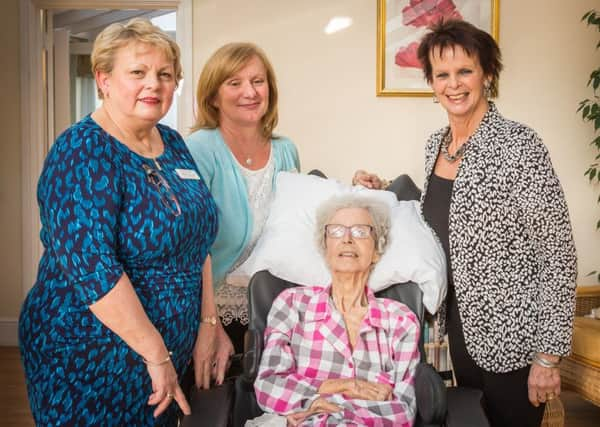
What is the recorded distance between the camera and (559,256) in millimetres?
1697

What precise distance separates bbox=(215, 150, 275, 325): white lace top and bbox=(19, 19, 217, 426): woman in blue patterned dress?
1.87 feet

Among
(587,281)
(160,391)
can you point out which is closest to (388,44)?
(587,281)

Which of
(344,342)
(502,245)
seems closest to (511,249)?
(502,245)

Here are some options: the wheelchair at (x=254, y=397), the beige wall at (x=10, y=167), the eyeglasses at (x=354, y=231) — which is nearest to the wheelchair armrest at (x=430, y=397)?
the wheelchair at (x=254, y=397)

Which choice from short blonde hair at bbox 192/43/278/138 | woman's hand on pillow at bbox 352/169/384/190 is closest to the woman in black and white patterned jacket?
woman's hand on pillow at bbox 352/169/384/190

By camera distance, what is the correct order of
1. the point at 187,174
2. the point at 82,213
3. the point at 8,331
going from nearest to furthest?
the point at 82,213 < the point at 187,174 < the point at 8,331

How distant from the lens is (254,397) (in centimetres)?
208

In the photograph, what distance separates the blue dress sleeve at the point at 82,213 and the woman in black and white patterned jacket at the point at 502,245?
93cm

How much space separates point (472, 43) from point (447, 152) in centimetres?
34

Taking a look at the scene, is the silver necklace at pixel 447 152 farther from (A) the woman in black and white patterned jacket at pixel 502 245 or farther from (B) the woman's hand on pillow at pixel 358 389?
(B) the woman's hand on pillow at pixel 358 389

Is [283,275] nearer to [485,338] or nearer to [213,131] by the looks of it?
[213,131]

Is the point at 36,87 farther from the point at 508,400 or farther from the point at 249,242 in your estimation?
the point at 508,400

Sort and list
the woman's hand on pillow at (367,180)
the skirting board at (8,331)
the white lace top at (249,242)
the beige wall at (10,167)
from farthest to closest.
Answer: the skirting board at (8,331) < the beige wall at (10,167) < the woman's hand on pillow at (367,180) < the white lace top at (249,242)

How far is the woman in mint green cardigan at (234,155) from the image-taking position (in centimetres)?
216
